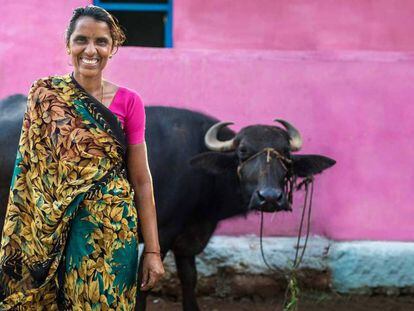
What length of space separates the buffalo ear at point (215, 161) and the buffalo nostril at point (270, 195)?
428mm

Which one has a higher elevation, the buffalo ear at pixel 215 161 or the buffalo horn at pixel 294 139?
the buffalo horn at pixel 294 139

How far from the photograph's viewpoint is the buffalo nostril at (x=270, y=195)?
4.18m

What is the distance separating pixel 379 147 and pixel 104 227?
3.41m

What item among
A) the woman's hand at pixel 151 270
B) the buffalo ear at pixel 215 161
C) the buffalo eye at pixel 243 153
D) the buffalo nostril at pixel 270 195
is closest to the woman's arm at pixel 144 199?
the woman's hand at pixel 151 270

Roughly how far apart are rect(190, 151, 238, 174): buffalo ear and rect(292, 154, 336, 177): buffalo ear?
0.40 metres

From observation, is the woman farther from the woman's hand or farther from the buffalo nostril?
the buffalo nostril

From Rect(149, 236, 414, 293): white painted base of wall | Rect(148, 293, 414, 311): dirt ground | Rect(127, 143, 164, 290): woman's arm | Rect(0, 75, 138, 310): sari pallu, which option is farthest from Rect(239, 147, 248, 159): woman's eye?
Rect(0, 75, 138, 310): sari pallu

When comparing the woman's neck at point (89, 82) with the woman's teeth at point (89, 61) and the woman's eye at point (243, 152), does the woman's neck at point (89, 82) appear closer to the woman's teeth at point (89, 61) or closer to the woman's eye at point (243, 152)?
the woman's teeth at point (89, 61)

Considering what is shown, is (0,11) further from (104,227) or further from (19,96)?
(104,227)

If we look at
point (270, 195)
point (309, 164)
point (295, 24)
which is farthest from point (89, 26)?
point (295, 24)

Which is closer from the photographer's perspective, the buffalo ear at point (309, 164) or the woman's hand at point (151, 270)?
the woman's hand at point (151, 270)

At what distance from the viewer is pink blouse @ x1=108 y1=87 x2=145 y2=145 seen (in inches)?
97.9

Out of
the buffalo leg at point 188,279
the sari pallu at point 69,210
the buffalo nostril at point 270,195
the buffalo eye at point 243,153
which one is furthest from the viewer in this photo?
the buffalo leg at point 188,279

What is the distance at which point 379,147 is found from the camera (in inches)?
211
